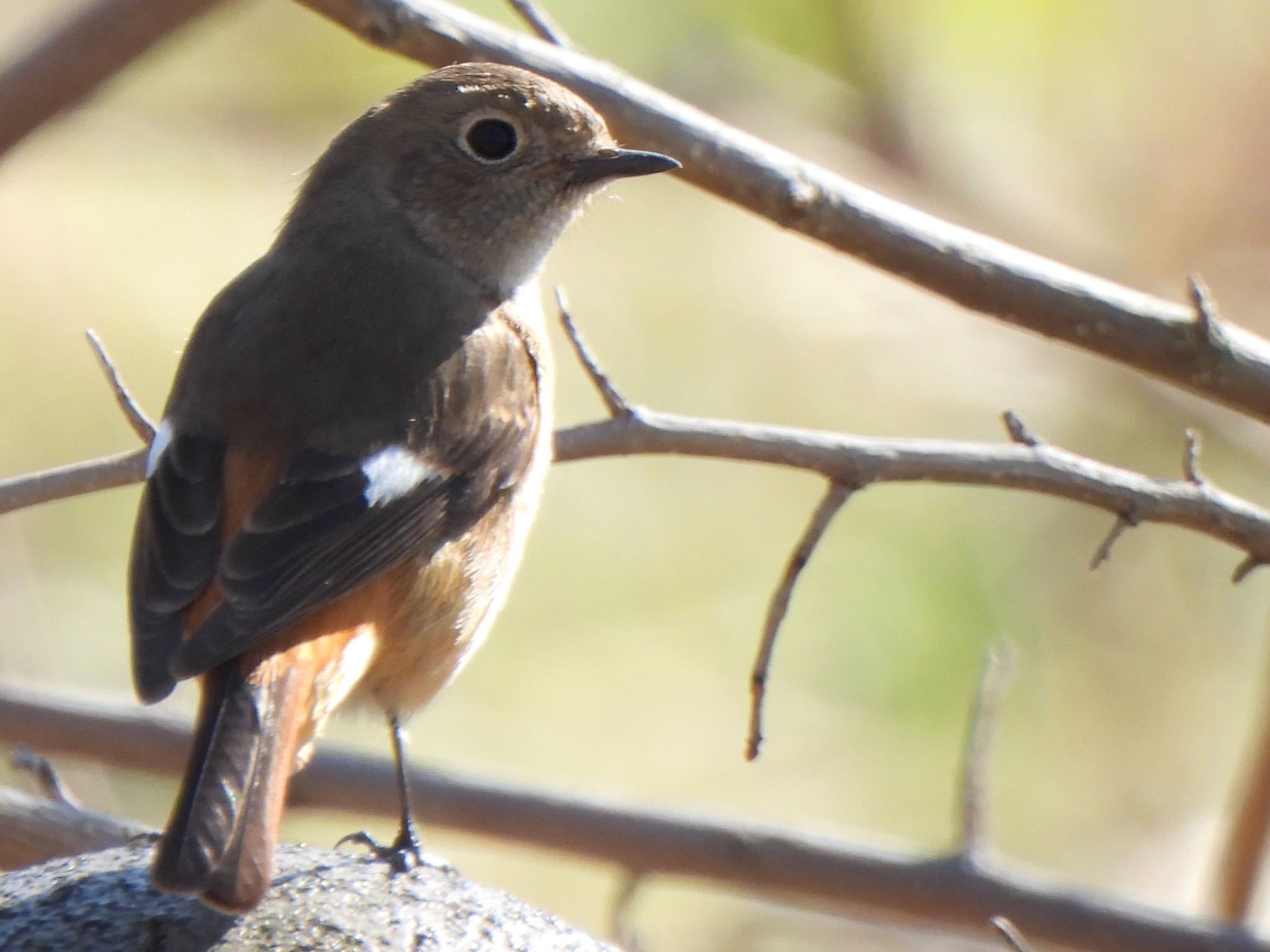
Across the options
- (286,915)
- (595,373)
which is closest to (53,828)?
(286,915)

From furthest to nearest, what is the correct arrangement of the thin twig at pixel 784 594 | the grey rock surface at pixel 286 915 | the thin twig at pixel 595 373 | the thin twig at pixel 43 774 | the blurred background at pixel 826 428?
the blurred background at pixel 826 428 → the thin twig at pixel 43 774 → the thin twig at pixel 595 373 → the thin twig at pixel 784 594 → the grey rock surface at pixel 286 915

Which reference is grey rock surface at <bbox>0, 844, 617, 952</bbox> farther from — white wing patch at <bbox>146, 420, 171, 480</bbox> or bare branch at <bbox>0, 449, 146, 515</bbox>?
white wing patch at <bbox>146, 420, 171, 480</bbox>

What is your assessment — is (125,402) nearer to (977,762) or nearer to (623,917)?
(623,917)

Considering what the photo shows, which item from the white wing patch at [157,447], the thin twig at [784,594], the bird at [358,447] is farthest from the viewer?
the white wing patch at [157,447]

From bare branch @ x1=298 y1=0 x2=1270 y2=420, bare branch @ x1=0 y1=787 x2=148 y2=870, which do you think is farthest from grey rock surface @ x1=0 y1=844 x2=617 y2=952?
bare branch @ x1=298 y1=0 x2=1270 y2=420

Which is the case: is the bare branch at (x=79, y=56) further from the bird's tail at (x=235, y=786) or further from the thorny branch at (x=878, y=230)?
the bird's tail at (x=235, y=786)

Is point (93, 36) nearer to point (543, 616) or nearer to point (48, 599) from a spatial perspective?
point (48, 599)

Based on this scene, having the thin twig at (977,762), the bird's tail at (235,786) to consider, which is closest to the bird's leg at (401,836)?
the bird's tail at (235,786)
